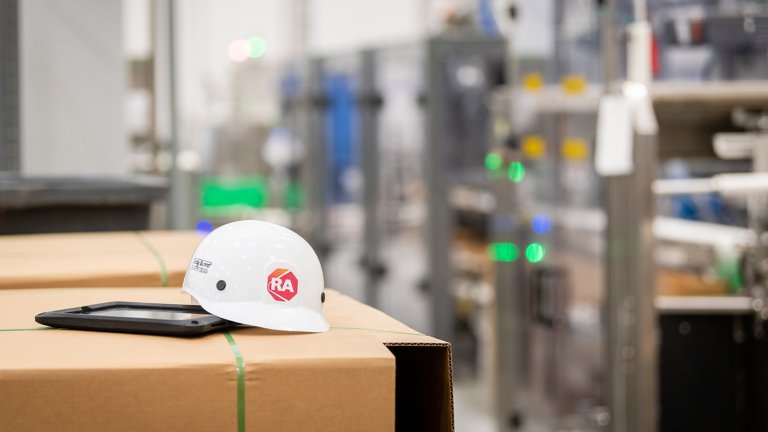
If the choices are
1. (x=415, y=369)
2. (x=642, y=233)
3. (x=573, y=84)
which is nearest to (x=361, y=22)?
(x=573, y=84)

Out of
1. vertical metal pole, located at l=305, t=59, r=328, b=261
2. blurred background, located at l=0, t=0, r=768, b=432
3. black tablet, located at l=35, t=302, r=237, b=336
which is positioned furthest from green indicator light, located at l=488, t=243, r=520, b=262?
vertical metal pole, located at l=305, t=59, r=328, b=261

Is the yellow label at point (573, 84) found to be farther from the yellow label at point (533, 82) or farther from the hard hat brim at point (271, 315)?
the hard hat brim at point (271, 315)

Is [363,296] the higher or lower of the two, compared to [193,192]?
lower

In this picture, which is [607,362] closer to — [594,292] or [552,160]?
[594,292]

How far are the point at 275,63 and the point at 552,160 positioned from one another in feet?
17.1

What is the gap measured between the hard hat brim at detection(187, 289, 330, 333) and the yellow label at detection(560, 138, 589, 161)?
8.99 ft

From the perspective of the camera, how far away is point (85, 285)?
1827 mm

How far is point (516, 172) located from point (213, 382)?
3.25 metres

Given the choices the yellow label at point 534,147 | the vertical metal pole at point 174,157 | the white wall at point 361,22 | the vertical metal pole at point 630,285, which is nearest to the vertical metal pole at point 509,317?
the yellow label at point 534,147

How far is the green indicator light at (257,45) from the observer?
10.2 m

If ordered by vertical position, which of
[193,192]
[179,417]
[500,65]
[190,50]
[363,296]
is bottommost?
[363,296]

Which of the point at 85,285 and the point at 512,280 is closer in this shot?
the point at 85,285

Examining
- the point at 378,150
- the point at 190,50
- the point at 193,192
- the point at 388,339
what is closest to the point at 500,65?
the point at 378,150

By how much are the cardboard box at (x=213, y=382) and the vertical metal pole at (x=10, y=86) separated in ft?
10.2
